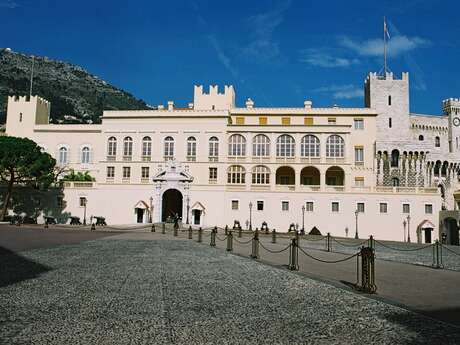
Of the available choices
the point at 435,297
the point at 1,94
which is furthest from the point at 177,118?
the point at 1,94

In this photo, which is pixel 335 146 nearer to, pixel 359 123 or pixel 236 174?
pixel 359 123

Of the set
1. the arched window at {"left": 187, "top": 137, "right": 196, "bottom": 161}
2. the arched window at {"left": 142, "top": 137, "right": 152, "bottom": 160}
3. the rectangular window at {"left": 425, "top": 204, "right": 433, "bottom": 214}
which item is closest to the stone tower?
the rectangular window at {"left": 425, "top": 204, "right": 433, "bottom": 214}

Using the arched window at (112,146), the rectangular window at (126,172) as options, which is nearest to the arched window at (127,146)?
the arched window at (112,146)

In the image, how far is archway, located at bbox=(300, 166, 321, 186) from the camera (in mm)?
59375

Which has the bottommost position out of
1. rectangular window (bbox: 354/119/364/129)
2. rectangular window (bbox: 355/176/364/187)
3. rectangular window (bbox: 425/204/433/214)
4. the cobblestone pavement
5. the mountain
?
the cobblestone pavement

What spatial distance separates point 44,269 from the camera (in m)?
16.1

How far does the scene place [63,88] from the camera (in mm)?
167250

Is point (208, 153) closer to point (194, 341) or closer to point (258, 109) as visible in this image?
point (258, 109)

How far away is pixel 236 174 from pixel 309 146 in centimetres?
980

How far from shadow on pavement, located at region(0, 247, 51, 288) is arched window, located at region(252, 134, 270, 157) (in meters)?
40.1

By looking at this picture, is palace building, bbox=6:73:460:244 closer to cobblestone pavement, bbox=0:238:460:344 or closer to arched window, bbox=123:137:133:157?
arched window, bbox=123:137:133:157

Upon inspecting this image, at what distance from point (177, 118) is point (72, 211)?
1784 centimetres

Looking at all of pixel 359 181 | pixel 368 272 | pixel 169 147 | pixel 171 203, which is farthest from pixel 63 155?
pixel 368 272

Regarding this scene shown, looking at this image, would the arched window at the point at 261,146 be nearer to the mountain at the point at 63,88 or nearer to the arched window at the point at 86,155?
the arched window at the point at 86,155
